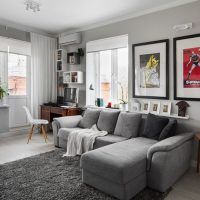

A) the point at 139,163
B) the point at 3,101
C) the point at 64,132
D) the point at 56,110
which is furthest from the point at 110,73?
the point at 139,163

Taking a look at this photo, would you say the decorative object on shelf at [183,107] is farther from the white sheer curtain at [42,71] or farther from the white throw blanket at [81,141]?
the white sheer curtain at [42,71]

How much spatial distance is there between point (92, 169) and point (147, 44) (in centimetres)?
246

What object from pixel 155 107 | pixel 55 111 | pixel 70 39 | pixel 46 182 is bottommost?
pixel 46 182

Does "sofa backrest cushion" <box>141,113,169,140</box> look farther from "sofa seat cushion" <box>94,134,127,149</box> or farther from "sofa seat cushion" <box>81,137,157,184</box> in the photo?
"sofa seat cushion" <box>81,137,157,184</box>

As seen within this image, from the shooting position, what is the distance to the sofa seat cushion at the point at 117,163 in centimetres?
220

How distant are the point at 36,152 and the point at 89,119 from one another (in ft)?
3.86

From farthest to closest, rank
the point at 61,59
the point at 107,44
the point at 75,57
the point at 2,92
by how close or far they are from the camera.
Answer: the point at 61,59 < the point at 75,57 < the point at 2,92 < the point at 107,44

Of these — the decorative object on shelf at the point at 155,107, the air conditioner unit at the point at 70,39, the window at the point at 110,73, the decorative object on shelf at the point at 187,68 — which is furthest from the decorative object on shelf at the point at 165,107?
the air conditioner unit at the point at 70,39

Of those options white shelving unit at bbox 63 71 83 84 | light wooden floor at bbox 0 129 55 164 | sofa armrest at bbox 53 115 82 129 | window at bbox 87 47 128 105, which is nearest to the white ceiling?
window at bbox 87 47 128 105

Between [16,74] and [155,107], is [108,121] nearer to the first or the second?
[155,107]

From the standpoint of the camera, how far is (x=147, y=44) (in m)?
3.76

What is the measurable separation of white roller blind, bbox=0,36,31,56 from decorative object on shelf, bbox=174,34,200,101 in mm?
3491

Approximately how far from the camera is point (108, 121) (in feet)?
12.7

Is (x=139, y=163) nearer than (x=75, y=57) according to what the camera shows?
Yes
